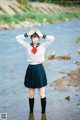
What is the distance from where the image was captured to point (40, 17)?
128 feet

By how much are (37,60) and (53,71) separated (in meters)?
5.20

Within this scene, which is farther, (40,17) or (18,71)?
(40,17)

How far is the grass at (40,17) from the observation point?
110 ft

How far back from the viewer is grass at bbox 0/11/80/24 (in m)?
33.6

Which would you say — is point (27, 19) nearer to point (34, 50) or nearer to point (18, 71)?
point (18, 71)

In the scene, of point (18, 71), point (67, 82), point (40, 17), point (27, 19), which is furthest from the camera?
point (40, 17)

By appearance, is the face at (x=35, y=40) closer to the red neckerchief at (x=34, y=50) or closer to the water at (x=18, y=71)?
the red neckerchief at (x=34, y=50)

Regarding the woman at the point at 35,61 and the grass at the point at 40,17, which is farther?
the grass at the point at 40,17

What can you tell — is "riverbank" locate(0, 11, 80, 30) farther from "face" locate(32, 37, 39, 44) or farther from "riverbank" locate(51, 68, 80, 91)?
"face" locate(32, 37, 39, 44)

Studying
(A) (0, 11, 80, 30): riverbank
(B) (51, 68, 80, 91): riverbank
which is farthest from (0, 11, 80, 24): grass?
(B) (51, 68, 80, 91): riverbank

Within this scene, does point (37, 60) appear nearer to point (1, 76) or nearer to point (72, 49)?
point (1, 76)

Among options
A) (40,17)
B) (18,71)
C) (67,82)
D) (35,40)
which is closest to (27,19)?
(40,17)

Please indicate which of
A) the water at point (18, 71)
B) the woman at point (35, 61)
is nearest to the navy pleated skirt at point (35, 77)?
the woman at point (35, 61)

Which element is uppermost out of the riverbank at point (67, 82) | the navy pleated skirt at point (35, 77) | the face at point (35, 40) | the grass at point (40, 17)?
the face at point (35, 40)
